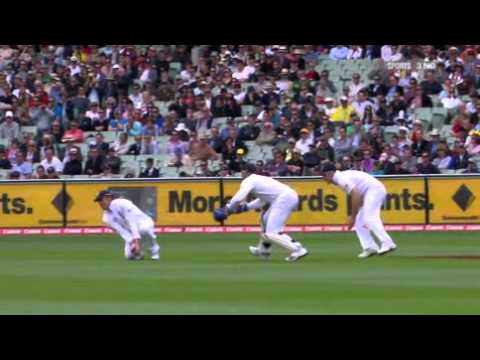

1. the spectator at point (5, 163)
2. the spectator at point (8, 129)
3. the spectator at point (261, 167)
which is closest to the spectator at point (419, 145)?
the spectator at point (261, 167)

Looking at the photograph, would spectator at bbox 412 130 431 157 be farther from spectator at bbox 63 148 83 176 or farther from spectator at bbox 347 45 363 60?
spectator at bbox 63 148 83 176

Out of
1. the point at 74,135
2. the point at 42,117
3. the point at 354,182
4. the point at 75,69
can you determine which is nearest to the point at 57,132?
the point at 74,135

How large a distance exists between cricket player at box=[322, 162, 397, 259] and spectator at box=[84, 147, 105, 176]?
11.7 m

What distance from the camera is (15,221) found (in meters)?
31.5

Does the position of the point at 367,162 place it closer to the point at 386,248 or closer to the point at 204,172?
the point at 204,172

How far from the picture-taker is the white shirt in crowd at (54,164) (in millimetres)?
33156

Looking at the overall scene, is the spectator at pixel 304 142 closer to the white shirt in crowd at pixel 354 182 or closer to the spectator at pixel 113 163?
the spectator at pixel 113 163

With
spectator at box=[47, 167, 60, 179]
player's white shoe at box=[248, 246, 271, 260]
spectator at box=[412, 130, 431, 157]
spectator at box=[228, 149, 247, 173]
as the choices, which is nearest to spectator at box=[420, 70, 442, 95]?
spectator at box=[412, 130, 431, 157]

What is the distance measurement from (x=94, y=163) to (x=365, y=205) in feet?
39.9

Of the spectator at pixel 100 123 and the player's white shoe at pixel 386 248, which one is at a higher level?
the spectator at pixel 100 123

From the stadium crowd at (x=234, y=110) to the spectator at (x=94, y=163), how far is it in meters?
0.02

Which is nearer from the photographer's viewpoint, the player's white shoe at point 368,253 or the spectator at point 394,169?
the player's white shoe at point 368,253

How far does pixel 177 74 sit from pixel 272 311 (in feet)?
74.2
